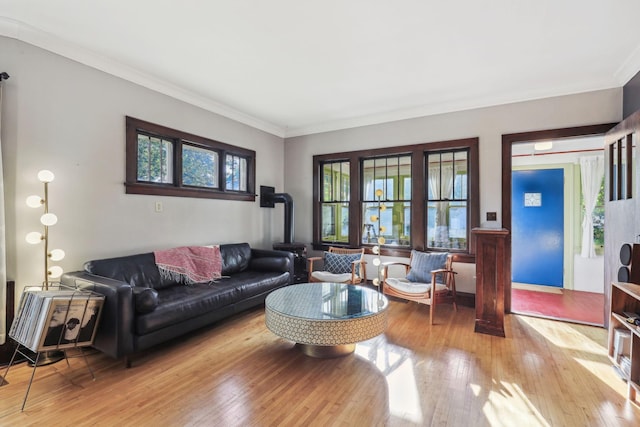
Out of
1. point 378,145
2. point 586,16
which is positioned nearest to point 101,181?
point 378,145

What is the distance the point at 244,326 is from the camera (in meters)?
3.29

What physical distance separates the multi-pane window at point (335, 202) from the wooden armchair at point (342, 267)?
530 millimetres

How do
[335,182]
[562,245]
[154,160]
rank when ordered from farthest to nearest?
[335,182], [562,245], [154,160]

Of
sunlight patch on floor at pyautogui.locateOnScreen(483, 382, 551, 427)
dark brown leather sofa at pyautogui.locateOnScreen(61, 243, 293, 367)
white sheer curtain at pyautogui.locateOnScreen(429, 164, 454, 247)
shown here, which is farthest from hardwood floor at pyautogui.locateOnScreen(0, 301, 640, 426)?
white sheer curtain at pyautogui.locateOnScreen(429, 164, 454, 247)

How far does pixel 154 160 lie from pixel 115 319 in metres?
1.98

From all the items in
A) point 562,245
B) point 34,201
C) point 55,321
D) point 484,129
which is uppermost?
point 484,129

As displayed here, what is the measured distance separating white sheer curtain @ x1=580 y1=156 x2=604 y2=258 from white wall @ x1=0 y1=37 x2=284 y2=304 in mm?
6145

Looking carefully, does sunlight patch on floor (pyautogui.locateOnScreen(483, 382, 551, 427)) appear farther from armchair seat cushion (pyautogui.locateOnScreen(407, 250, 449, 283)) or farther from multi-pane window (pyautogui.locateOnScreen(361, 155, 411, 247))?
multi-pane window (pyautogui.locateOnScreen(361, 155, 411, 247))

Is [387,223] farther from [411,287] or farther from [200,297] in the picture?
[200,297]

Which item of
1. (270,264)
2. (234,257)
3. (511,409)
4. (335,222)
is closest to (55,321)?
(234,257)

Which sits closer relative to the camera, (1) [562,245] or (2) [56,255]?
(2) [56,255]

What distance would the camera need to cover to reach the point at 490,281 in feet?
10.3

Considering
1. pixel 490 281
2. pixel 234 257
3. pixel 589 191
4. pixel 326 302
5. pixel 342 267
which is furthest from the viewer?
pixel 589 191

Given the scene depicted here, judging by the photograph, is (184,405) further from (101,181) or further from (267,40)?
(267,40)
